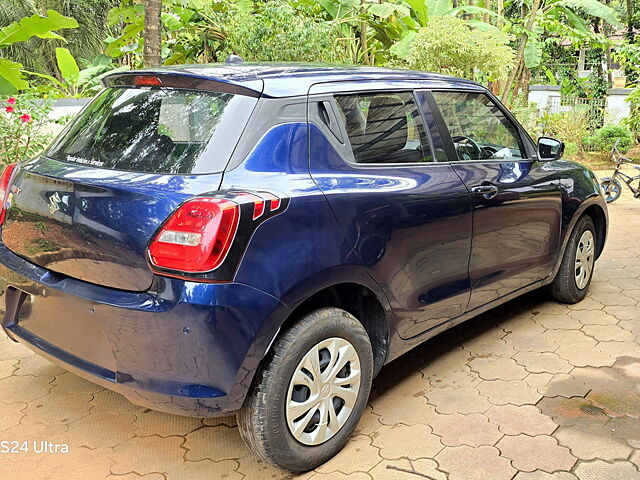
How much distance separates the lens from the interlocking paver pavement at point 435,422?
2.72 m

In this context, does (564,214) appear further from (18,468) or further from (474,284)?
(18,468)

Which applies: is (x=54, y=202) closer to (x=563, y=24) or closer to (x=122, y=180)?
(x=122, y=180)

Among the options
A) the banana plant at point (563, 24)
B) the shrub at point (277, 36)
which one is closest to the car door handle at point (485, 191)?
the shrub at point (277, 36)

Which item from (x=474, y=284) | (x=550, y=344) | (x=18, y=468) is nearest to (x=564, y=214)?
(x=550, y=344)

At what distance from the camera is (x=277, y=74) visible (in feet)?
9.13

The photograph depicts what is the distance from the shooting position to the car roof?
2.63 meters

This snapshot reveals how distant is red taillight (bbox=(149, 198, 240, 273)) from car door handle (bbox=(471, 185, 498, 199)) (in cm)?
163

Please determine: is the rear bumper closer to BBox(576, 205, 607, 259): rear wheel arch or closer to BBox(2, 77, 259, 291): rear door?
BBox(2, 77, 259, 291): rear door

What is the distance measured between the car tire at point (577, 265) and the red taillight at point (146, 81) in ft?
10.2

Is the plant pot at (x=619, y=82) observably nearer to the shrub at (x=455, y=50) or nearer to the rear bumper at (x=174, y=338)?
the shrub at (x=455, y=50)

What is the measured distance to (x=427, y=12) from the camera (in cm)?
1109

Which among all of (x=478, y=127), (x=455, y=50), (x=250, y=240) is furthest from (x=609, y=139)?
(x=250, y=240)

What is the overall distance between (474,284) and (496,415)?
734 mm

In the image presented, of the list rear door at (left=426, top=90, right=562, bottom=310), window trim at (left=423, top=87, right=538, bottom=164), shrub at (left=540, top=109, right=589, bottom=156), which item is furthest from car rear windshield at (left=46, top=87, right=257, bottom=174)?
shrub at (left=540, top=109, right=589, bottom=156)
